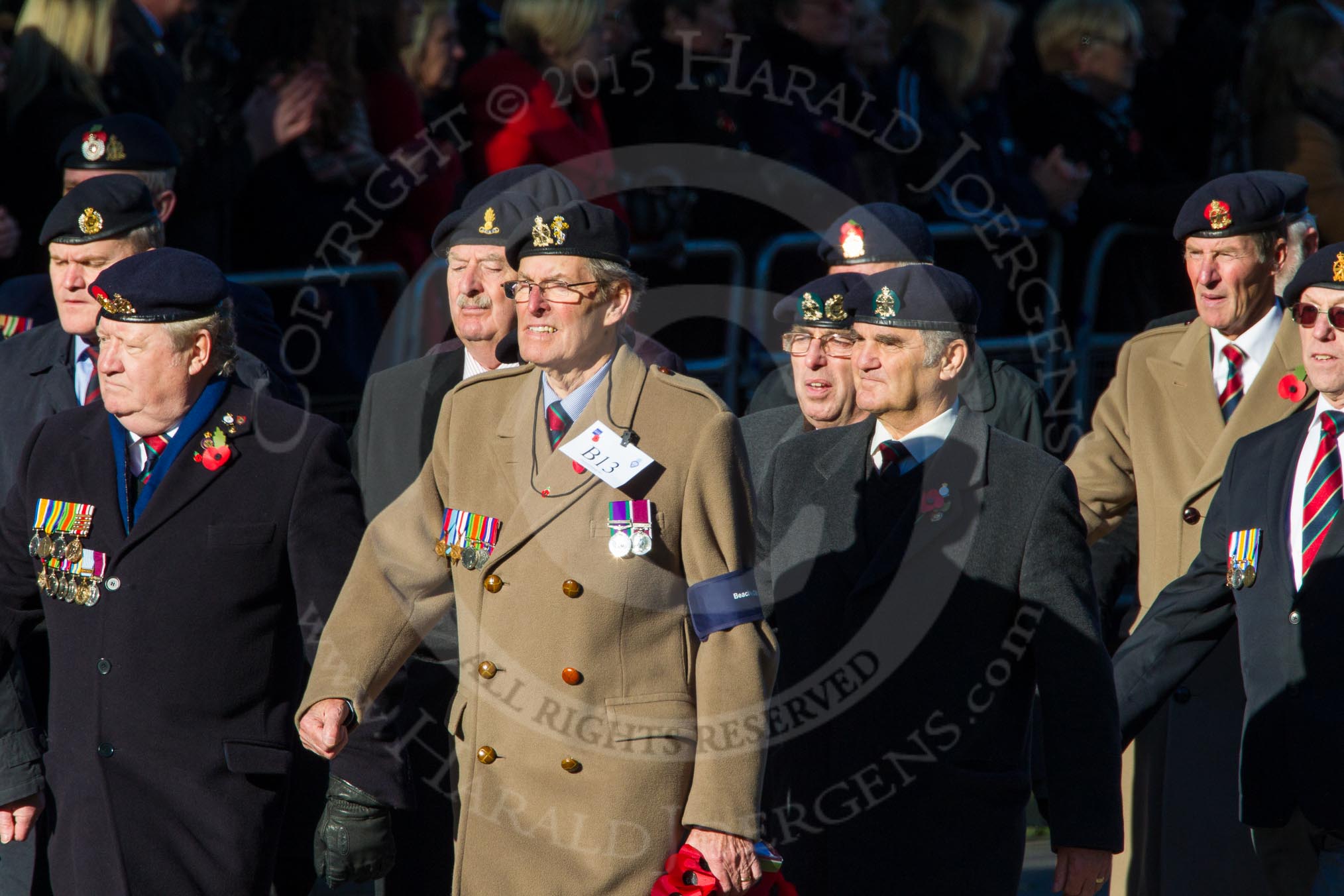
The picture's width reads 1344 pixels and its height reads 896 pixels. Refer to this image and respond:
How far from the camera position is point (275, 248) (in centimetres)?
880

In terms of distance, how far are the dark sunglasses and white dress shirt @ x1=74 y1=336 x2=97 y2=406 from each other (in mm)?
3591

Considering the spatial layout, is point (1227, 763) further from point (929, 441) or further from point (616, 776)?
point (616, 776)

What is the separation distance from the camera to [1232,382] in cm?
653

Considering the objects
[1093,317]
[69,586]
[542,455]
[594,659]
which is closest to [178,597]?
[69,586]

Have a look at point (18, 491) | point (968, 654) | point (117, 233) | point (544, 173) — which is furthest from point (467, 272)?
point (968, 654)

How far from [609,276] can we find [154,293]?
1238mm

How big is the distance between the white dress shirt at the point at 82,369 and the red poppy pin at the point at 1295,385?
Answer: 3715 mm

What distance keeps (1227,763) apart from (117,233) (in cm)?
383

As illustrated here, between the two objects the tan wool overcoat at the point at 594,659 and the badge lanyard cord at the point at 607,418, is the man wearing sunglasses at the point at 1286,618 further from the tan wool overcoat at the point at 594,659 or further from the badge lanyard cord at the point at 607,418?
the badge lanyard cord at the point at 607,418

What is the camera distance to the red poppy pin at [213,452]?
200 inches

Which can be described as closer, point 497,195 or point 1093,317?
point 497,195

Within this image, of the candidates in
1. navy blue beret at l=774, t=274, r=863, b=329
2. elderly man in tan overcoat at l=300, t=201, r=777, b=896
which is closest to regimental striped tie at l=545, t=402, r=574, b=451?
elderly man in tan overcoat at l=300, t=201, r=777, b=896

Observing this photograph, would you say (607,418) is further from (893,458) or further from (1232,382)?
(1232,382)

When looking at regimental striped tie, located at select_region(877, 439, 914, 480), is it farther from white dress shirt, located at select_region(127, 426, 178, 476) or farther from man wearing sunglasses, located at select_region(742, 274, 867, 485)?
white dress shirt, located at select_region(127, 426, 178, 476)
